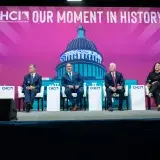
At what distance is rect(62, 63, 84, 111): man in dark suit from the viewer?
5.64 metres

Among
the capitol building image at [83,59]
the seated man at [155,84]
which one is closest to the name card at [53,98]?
the capitol building image at [83,59]

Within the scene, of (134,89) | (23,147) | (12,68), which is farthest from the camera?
(12,68)

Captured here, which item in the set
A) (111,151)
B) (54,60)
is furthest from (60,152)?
(54,60)

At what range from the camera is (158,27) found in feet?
20.9

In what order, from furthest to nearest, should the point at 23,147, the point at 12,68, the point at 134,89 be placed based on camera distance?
the point at 12,68, the point at 134,89, the point at 23,147

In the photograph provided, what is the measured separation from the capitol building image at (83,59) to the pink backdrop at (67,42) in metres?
0.09

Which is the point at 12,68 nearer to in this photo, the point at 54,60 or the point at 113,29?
the point at 54,60

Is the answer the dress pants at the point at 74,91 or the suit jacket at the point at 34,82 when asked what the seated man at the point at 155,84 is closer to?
the dress pants at the point at 74,91

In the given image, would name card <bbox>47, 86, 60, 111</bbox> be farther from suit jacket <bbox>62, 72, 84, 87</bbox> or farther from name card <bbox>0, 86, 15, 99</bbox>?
name card <bbox>0, 86, 15, 99</bbox>

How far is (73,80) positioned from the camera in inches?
227

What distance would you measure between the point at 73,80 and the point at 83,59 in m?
0.80

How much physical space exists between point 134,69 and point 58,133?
4.99m

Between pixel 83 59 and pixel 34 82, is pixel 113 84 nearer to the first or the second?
pixel 83 59

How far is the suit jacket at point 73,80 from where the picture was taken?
5754 millimetres
